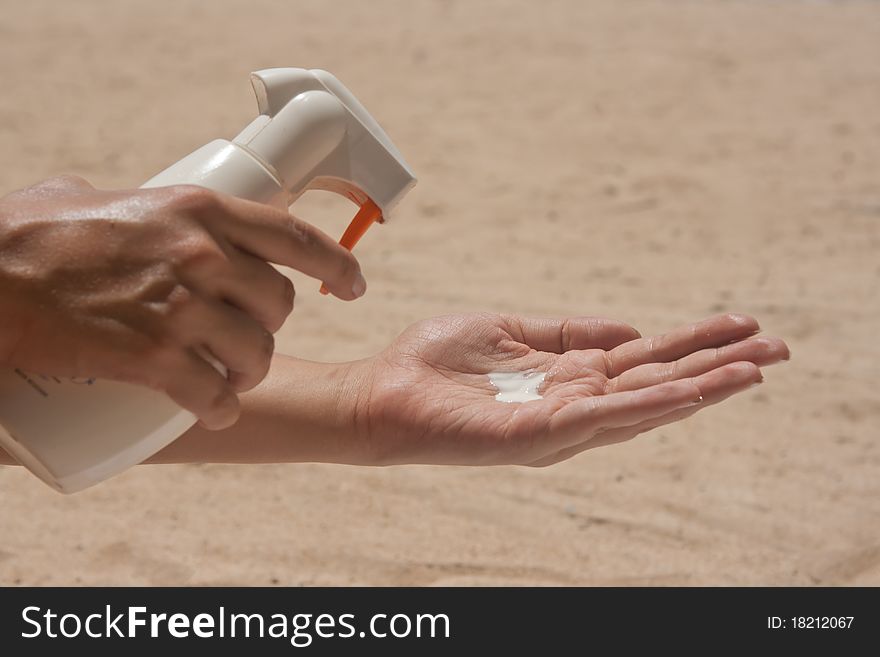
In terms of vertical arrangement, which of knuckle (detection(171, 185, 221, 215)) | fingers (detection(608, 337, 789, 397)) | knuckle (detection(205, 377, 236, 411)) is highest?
knuckle (detection(171, 185, 221, 215))

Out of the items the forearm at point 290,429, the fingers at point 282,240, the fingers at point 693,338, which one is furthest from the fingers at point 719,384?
the fingers at point 282,240

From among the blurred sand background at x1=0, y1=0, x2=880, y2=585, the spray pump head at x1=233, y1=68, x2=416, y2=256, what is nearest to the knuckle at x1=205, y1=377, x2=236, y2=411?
the spray pump head at x1=233, y1=68, x2=416, y2=256

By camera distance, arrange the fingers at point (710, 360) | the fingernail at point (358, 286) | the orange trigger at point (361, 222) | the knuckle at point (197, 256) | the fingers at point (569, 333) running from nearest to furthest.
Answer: the knuckle at point (197, 256), the fingernail at point (358, 286), the orange trigger at point (361, 222), the fingers at point (710, 360), the fingers at point (569, 333)

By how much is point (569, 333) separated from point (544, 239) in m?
2.01

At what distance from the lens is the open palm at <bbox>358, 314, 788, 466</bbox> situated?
178cm

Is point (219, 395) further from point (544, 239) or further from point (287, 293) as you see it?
point (544, 239)

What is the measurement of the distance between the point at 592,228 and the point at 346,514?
78.0 inches

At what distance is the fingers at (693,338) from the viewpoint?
1.97 metres

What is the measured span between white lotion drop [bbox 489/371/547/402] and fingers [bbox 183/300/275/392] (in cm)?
76

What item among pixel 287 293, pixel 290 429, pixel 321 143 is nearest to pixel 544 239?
pixel 290 429

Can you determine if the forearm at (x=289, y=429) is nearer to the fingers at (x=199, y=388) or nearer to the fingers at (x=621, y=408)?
the fingers at (x=621, y=408)

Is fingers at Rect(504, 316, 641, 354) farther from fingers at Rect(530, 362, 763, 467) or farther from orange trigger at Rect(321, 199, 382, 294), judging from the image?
orange trigger at Rect(321, 199, 382, 294)

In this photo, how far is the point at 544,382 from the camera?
209cm

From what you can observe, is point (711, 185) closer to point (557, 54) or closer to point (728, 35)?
point (557, 54)
